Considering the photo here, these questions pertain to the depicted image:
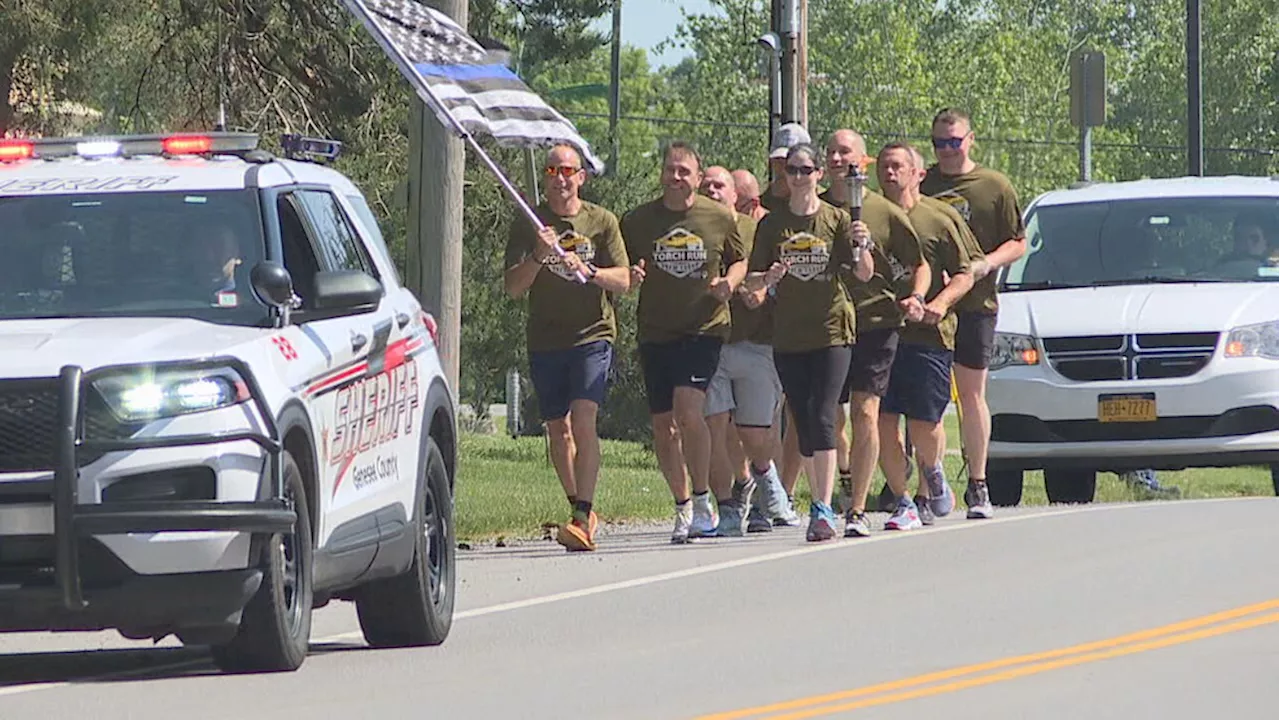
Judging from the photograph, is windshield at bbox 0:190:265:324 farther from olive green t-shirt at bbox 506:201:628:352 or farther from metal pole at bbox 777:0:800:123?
metal pole at bbox 777:0:800:123

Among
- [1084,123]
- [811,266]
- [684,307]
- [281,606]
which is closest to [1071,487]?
[684,307]

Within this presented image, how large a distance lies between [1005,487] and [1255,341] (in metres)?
Result: 2.09

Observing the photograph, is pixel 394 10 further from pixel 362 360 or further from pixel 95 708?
pixel 95 708

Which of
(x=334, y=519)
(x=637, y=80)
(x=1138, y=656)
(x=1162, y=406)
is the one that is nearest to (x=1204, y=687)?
(x=1138, y=656)

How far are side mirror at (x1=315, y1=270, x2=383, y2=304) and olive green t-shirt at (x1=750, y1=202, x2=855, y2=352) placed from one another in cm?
561

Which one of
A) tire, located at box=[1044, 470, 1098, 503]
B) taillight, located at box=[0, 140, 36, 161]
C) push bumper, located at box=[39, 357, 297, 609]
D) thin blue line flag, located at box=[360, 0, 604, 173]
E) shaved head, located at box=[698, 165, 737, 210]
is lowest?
tire, located at box=[1044, 470, 1098, 503]

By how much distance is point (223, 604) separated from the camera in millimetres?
9305

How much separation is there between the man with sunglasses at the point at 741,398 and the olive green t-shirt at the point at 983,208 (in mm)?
1176

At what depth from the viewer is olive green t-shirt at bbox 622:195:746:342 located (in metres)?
16.1

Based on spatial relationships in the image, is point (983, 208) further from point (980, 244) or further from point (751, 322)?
point (751, 322)

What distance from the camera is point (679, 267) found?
16.1 m

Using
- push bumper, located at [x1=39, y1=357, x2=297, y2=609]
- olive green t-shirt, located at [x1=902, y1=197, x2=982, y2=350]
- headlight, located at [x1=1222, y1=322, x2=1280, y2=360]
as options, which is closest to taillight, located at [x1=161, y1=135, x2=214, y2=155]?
push bumper, located at [x1=39, y1=357, x2=297, y2=609]

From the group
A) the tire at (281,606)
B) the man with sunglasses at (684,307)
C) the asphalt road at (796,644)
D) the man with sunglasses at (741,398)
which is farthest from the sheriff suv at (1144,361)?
the tire at (281,606)

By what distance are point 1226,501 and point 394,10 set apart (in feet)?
19.8
